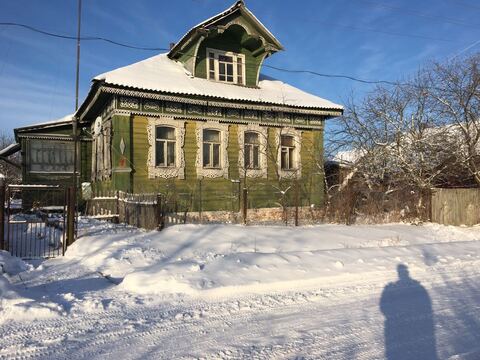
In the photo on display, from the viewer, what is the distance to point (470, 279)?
7320 millimetres

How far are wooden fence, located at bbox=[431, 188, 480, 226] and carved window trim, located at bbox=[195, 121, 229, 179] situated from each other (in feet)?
27.2

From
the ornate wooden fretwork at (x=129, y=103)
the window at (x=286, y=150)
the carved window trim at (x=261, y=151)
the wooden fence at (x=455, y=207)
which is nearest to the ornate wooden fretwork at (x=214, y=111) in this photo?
the carved window trim at (x=261, y=151)

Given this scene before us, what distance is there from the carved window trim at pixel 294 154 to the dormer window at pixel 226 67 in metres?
2.87

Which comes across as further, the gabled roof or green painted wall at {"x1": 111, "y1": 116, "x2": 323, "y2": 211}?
the gabled roof

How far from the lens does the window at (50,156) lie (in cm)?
1806

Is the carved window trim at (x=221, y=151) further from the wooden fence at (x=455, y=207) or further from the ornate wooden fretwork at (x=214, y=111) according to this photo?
the wooden fence at (x=455, y=207)

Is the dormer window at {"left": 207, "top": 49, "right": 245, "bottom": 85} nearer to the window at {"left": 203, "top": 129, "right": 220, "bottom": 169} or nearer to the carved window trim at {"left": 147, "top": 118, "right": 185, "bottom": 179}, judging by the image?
the window at {"left": 203, "top": 129, "right": 220, "bottom": 169}

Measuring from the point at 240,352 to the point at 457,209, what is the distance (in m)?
14.4

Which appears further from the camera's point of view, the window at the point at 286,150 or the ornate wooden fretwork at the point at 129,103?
the window at the point at 286,150

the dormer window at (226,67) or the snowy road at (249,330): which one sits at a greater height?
the dormer window at (226,67)

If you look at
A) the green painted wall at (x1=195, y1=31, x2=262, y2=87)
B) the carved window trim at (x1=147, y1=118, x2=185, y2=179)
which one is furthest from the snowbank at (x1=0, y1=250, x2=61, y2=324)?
the green painted wall at (x1=195, y1=31, x2=262, y2=87)

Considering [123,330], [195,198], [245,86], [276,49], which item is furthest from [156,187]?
[123,330]

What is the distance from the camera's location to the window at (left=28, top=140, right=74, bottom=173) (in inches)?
711

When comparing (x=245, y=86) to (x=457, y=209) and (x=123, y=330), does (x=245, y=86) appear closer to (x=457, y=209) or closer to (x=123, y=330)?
(x=457, y=209)
